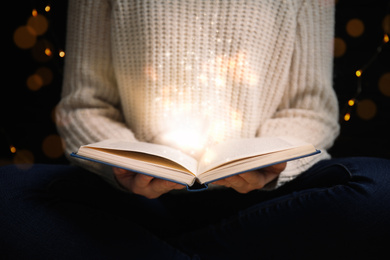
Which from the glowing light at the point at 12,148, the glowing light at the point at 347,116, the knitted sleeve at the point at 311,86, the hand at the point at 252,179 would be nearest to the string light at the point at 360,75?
the glowing light at the point at 347,116

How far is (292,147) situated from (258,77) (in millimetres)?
359

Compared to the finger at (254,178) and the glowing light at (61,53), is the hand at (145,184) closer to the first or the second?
the finger at (254,178)

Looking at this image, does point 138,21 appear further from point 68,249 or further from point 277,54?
point 68,249

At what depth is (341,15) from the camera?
103cm

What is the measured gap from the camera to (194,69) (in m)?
0.77

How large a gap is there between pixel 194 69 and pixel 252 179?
33cm

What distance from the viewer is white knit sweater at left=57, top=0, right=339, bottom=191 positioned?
2.50ft

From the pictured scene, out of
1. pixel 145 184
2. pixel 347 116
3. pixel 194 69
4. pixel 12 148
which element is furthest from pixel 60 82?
pixel 347 116

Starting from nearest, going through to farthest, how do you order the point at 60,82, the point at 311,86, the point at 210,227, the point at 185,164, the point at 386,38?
the point at 185,164 < the point at 210,227 < the point at 311,86 < the point at 386,38 < the point at 60,82

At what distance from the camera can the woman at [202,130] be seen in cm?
60

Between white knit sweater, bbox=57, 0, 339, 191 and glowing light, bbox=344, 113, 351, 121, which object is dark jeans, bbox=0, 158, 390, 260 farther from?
glowing light, bbox=344, 113, 351, 121

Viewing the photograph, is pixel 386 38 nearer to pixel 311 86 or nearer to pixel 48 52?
pixel 311 86

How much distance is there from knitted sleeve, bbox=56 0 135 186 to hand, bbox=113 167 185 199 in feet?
0.45

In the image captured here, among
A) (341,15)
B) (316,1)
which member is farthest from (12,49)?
(341,15)
